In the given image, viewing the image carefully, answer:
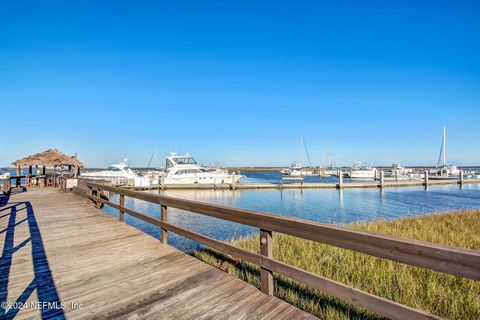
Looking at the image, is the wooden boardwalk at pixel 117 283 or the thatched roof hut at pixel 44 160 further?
the thatched roof hut at pixel 44 160

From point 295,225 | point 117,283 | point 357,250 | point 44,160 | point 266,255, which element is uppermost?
point 44,160

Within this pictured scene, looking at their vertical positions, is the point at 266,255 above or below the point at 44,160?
below

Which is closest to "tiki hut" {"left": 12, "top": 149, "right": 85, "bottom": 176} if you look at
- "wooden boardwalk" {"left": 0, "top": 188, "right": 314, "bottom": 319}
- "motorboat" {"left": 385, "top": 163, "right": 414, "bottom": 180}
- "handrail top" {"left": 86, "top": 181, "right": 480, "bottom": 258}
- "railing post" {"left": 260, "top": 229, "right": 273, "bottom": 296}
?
"wooden boardwalk" {"left": 0, "top": 188, "right": 314, "bottom": 319}

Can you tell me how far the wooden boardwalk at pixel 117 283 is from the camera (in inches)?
106

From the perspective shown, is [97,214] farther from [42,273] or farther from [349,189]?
[349,189]

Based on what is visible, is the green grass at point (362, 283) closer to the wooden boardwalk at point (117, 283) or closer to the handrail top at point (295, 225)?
the wooden boardwalk at point (117, 283)

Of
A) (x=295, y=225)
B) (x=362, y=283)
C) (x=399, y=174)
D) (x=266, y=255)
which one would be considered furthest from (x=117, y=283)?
(x=399, y=174)

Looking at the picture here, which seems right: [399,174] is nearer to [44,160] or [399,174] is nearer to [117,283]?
[44,160]

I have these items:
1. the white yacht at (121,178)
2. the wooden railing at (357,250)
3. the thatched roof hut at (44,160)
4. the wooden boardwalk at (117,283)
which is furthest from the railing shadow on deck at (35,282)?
the white yacht at (121,178)

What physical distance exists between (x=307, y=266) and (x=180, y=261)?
2.47 m

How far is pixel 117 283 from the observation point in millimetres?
3404

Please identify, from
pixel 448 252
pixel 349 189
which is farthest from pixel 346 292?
pixel 349 189

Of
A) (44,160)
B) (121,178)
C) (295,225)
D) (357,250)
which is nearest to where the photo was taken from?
(357,250)

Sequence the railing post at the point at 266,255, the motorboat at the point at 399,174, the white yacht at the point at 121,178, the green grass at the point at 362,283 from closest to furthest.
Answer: the railing post at the point at 266,255, the green grass at the point at 362,283, the white yacht at the point at 121,178, the motorboat at the point at 399,174
